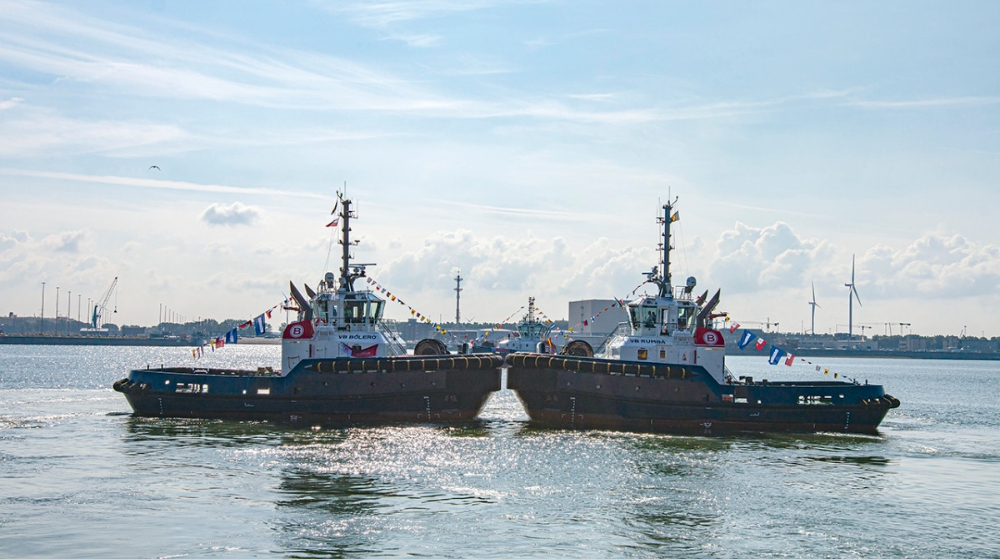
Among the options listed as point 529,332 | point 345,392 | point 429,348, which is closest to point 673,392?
point 429,348

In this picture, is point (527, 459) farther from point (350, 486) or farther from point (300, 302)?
point (300, 302)

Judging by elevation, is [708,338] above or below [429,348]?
above

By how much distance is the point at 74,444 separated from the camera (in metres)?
29.3

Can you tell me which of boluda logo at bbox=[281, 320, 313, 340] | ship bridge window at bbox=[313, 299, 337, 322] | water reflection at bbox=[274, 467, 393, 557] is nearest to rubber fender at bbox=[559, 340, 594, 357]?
ship bridge window at bbox=[313, 299, 337, 322]

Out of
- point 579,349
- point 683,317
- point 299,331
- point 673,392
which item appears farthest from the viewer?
point 579,349

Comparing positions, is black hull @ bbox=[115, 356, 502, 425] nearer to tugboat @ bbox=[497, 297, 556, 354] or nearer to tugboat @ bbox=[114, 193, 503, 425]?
tugboat @ bbox=[114, 193, 503, 425]

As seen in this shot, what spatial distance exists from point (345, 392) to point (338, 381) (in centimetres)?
48

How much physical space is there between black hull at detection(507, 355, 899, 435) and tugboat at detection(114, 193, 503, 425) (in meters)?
2.35

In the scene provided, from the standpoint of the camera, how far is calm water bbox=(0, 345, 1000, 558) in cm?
1772

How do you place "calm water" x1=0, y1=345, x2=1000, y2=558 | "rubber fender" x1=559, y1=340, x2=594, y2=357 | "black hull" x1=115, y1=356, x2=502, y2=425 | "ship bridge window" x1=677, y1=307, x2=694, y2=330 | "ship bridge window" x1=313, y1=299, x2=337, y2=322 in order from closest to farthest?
1. "calm water" x1=0, y1=345, x2=1000, y2=558
2. "black hull" x1=115, y1=356, x2=502, y2=425
3. "ship bridge window" x1=677, y1=307, x2=694, y2=330
4. "ship bridge window" x1=313, y1=299, x2=337, y2=322
5. "rubber fender" x1=559, y1=340, x2=594, y2=357

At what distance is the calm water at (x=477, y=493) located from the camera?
698 inches

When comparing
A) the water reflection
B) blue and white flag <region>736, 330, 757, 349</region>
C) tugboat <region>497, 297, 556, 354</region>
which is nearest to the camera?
the water reflection

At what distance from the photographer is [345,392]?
3341cm

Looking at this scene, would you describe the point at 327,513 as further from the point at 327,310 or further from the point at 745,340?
the point at 745,340
